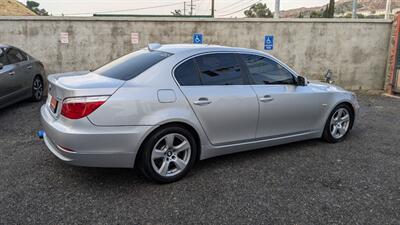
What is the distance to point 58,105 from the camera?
371cm

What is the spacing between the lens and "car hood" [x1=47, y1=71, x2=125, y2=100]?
3.50 meters

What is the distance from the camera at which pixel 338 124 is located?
5.53 meters

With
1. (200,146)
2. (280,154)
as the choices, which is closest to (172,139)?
(200,146)

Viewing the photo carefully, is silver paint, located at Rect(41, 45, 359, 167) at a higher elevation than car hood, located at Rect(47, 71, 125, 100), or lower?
lower

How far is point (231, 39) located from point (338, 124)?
5800mm

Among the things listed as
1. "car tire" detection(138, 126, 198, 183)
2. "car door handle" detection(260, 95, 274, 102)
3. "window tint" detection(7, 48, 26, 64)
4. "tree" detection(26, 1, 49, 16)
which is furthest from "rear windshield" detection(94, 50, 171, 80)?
"tree" detection(26, 1, 49, 16)

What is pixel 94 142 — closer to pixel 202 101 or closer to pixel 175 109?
pixel 175 109

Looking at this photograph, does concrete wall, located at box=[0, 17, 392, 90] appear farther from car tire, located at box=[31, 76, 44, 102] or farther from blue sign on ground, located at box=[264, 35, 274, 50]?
car tire, located at box=[31, 76, 44, 102]

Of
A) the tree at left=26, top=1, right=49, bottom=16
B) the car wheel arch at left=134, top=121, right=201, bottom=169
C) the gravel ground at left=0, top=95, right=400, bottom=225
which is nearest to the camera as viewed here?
the gravel ground at left=0, top=95, right=400, bottom=225

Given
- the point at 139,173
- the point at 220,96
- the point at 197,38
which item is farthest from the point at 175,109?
the point at 197,38

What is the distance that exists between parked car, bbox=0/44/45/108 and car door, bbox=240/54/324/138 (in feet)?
16.2

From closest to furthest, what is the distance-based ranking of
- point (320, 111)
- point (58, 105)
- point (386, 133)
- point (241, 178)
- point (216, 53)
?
point (58, 105)
point (241, 178)
point (216, 53)
point (320, 111)
point (386, 133)

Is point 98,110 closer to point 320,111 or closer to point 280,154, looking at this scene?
point 280,154

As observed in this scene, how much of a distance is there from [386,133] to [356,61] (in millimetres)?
5470
